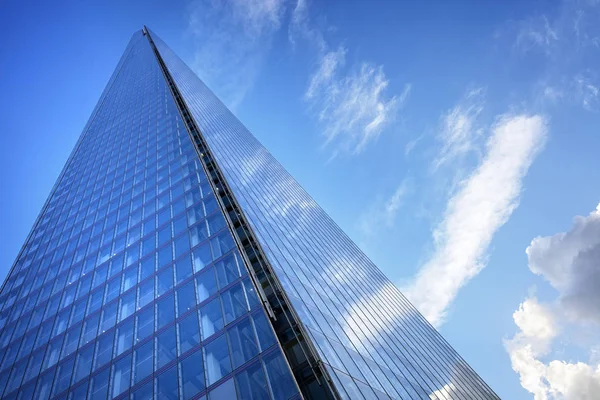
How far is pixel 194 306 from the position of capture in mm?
17844

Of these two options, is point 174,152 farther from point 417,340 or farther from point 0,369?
point 417,340

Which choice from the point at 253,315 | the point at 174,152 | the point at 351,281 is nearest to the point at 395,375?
the point at 253,315

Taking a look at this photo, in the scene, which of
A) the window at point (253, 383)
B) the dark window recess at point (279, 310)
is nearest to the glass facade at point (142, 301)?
the window at point (253, 383)

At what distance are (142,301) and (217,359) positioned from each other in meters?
9.02

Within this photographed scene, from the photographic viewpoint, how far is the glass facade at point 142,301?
14.6m

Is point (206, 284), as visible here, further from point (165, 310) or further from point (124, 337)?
point (124, 337)

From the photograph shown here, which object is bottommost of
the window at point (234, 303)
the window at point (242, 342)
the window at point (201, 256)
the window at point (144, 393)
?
the window at point (242, 342)

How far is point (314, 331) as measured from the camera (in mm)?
15578

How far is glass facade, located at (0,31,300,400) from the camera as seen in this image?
14562mm

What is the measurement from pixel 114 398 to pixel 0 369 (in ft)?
46.1

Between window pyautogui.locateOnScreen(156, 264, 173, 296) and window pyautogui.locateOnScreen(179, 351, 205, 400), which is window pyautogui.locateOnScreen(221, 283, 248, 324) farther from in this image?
window pyautogui.locateOnScreen(156, 264, 173, 296)

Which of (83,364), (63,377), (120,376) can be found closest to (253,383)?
(120,376)

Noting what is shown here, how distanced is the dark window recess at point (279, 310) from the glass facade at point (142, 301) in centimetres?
54

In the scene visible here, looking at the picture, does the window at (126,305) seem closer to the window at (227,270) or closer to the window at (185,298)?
the window at (185,298)
